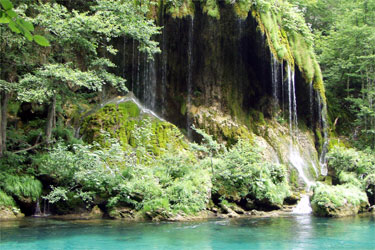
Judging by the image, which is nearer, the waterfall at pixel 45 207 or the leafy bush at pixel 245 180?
the waterfall at pixel 45 207

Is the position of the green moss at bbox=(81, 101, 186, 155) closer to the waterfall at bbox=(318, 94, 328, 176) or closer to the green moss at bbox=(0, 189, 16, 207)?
the green moss at bbox=(0, 189, 16, 207)

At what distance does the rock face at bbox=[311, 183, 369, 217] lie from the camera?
11.6 m

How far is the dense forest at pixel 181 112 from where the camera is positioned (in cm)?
1048

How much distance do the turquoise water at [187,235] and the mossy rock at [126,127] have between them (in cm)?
413

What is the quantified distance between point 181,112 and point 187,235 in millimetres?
10811

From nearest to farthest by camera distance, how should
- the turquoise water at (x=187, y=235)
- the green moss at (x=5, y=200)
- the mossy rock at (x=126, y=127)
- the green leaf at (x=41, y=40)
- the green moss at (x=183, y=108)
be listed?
1. the green leaf at (x=41, y=40)
2. the turquoise water at (x=187, y=235)
3. the green moss at (x=5, y=200)
4. the mossy rock at (x=126, y=127)
5. the green moss at (x=183, y=108)

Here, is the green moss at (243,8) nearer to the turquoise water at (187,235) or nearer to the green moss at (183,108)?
the green moss at (183,108)

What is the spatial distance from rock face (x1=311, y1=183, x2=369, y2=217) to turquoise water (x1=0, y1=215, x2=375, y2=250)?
5.15 ft

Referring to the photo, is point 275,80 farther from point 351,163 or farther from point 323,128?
point 351,163

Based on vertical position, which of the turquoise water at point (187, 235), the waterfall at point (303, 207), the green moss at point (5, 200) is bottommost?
the waterfall at point (303, 207)

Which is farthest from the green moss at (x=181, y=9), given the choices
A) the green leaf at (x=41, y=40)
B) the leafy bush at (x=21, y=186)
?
the green leaf at (x=41, y=40)

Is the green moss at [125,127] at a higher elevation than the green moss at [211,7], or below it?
below

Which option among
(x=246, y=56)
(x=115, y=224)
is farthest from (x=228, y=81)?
(x=115, y=224)

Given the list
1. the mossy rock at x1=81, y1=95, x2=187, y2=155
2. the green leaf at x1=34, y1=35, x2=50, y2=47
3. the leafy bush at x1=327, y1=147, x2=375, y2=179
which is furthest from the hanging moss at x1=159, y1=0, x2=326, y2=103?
the green leaf at x1=34, y1=35, x2=50, y2=47
